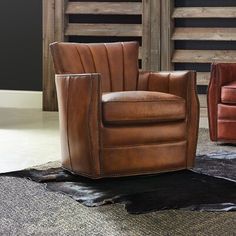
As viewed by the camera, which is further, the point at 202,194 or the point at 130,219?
the point at 202,194

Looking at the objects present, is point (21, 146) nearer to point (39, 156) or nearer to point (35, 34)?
point (39, 156)

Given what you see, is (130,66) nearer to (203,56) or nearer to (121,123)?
(121,123)

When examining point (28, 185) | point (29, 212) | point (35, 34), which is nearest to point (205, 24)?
point (35, 34)

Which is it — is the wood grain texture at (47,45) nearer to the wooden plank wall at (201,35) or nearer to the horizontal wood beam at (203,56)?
the wooden plank wall at (201,35)

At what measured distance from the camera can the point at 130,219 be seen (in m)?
1.99

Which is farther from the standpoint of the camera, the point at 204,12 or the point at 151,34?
the point at 151,34

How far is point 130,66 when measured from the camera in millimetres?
3250

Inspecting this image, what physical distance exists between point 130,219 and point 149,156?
72 cm

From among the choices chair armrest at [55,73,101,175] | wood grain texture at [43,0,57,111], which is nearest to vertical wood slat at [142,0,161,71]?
wood grain texture at [43,0,57,111]

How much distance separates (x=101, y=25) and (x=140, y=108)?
3.37m

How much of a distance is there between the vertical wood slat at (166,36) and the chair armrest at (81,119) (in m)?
3.04

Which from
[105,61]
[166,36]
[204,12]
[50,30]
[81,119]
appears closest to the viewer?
[81,119]

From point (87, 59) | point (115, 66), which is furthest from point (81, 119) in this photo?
point (115, 66)

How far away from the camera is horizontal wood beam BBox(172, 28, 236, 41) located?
546 centimetres
